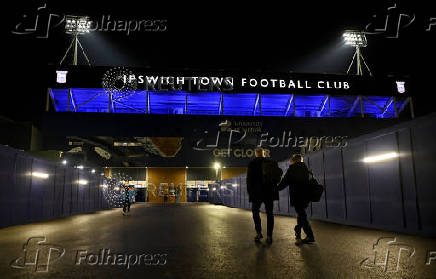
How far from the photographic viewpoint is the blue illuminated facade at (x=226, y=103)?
30766 mm

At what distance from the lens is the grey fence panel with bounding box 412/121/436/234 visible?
708 centimetres

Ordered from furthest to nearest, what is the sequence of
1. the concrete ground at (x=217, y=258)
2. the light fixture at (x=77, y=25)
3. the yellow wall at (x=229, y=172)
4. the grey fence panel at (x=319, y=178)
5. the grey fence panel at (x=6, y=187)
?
1. the yellow wall at (x=229, y=172)
2. the light fixture at (x=77, y=25)
3. the grey fence panel at (x=319, y=178)
4. the grey fence panel at (x=6, y=187)
5. the concrete ground at (x=217, y=258)

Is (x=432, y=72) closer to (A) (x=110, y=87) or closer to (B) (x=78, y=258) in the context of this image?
(A) (x=110, y=87)

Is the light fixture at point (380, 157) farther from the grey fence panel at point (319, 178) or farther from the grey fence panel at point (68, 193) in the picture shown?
the grey fence panel at point (68, 193)

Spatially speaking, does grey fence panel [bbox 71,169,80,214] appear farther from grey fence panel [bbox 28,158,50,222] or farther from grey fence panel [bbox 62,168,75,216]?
grey fence panel [bbox 28,158,50,222]

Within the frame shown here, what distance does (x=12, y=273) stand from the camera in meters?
4.12

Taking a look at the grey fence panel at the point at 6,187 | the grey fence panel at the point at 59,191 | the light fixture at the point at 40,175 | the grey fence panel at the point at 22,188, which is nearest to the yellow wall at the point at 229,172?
the grey fence panel at the point at 59,191

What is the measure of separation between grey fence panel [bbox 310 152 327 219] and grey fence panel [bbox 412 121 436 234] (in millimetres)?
5030

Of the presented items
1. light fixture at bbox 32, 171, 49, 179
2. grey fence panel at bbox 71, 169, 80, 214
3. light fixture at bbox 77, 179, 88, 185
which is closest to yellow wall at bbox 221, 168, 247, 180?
light fixture at bbox 77, 179, 88, 185

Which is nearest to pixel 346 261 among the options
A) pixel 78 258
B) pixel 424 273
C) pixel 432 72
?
pixel 424 273

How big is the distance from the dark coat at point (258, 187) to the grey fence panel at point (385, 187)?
3.87m

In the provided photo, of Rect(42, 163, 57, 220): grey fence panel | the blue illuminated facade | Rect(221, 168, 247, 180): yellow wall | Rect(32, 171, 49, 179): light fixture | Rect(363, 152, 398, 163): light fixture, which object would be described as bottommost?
Rect(42, 163, 57, 220): grey fence panel

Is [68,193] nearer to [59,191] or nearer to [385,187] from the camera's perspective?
[59,191]

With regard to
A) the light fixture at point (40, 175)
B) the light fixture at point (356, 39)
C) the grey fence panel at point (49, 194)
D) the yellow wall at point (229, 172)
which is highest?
the light fixture at point (356, 39)
